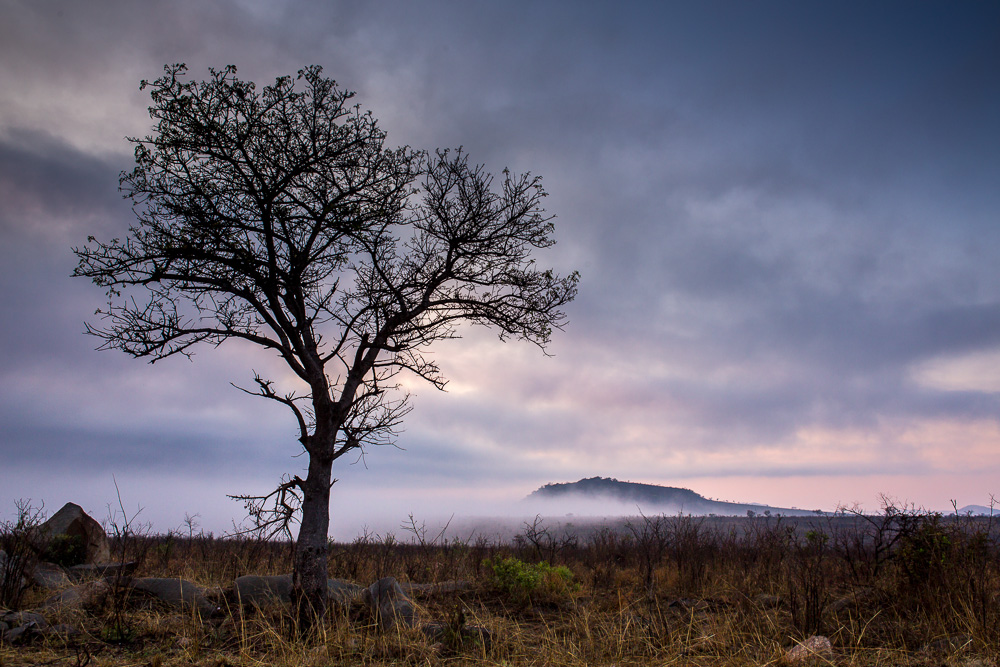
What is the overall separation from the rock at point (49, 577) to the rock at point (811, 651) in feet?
35.8

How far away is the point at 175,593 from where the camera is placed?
879cm

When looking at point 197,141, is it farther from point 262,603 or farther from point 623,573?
point 623,573

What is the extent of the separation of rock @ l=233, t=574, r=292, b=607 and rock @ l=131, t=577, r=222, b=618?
0.39 m

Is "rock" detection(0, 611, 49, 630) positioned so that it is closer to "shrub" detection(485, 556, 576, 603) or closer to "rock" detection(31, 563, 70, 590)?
"rock" detection(31, 563, 70, 590)

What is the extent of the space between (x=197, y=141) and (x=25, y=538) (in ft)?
22.0

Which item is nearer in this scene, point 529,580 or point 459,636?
point 459,636

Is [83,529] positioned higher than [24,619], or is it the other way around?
[83,529]

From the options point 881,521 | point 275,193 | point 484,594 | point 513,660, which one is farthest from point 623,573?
point 275,193

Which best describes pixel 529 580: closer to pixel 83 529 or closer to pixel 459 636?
pixel 459 636

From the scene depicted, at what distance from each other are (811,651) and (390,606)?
513 cm

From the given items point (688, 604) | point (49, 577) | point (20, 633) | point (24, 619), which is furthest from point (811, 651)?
point (49, 577)

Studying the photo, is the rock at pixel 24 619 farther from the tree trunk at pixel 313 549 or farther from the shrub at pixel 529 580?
the shrub at pixel 529 580

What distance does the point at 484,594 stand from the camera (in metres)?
11.0

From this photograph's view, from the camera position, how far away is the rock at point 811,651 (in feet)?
18.1
